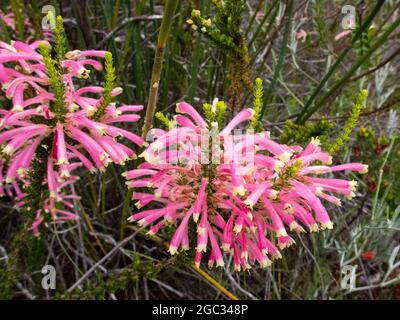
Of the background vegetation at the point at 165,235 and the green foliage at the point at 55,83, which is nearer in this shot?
the green foliage at the point at 55,83

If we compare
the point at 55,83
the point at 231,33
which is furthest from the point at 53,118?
the point at 231,33

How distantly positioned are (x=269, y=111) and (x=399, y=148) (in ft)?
2.29

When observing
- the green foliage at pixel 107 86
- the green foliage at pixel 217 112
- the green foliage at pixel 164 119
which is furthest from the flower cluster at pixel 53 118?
the green foliage at pixel 217 112

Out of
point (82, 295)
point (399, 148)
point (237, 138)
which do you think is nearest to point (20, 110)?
point (237, 138)

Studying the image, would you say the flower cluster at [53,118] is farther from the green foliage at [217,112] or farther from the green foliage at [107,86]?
the green foliage at [217,112]

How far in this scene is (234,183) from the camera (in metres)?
0.79

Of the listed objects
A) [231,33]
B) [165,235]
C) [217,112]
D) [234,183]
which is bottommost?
[165,235]

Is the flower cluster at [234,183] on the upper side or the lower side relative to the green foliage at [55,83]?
lower

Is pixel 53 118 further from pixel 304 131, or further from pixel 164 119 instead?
pixel 304 131

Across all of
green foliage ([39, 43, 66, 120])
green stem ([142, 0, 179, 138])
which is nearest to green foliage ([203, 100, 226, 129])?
green stem ([142, 0, 179, 138])

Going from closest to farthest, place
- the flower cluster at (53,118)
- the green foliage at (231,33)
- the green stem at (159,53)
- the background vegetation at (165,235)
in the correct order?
the green stem at (159,53), the flower cluster at (53,118), the green foliage at (231,33), the background vegetation at (165,235)

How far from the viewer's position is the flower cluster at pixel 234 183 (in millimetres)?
836

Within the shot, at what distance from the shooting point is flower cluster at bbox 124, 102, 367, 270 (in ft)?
2.74
